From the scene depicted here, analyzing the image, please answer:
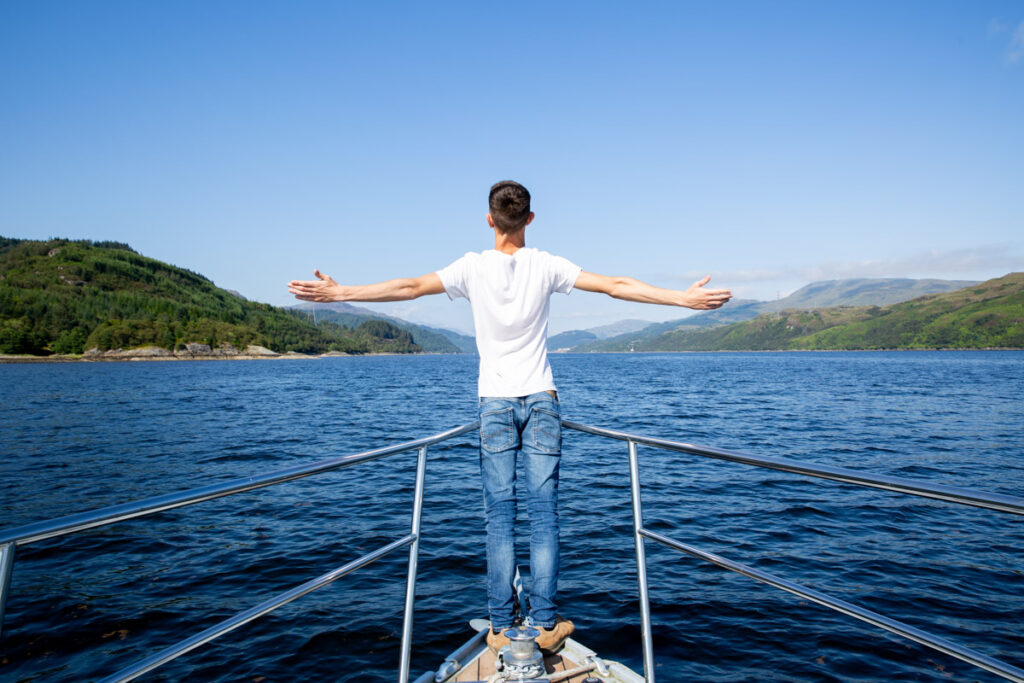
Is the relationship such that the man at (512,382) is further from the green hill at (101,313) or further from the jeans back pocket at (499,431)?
the green hill at (101,313)

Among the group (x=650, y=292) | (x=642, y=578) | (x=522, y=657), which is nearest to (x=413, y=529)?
(x=522, y=657)

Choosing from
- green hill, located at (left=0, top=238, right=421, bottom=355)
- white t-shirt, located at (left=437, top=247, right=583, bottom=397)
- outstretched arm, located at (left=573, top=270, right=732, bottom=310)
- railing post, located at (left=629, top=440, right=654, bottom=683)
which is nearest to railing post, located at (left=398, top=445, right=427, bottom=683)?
white t-shirt, located at (left=437, top=247, right=583, bottom=397)

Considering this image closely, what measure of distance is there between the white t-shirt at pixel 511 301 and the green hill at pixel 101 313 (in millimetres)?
150543

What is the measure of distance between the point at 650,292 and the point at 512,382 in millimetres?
1011

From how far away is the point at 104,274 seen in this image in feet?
595

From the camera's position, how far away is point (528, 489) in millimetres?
3428

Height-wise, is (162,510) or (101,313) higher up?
(101,313)

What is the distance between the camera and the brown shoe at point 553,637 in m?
3.40

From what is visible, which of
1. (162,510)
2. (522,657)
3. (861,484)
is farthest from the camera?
(522,657)

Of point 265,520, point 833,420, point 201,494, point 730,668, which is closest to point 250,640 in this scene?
point 265,520

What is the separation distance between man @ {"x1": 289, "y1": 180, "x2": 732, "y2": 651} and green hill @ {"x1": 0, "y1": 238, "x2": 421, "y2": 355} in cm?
15050

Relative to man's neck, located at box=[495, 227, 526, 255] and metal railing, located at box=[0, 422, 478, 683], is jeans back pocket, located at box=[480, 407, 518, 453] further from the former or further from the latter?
man's neck, located at box=[495, 227, 526, 255]

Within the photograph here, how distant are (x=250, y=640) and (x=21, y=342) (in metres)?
148

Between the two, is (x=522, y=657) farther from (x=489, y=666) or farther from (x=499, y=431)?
→ (x=499, y=431)
